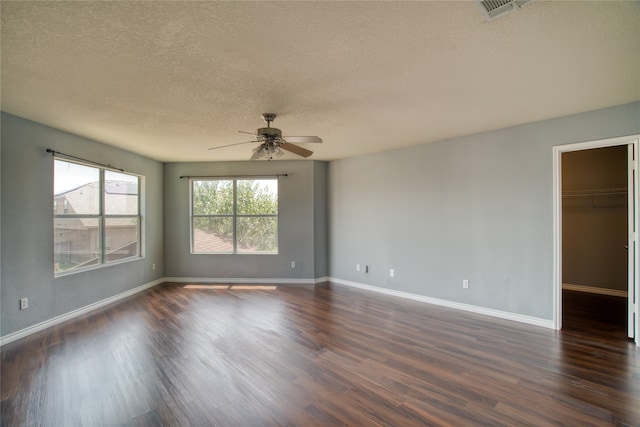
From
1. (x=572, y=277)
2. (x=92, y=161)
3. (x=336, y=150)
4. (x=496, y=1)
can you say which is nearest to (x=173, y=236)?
(x=92, y=161)

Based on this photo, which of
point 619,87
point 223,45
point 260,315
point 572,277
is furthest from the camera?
point 572,277

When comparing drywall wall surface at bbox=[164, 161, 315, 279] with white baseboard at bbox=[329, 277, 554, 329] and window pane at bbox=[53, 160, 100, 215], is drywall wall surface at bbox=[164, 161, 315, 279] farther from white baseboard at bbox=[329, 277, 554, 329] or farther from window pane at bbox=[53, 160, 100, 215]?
Result: window pane at bbox=[53, 160, 100, 215]

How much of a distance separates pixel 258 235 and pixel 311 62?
4311mm

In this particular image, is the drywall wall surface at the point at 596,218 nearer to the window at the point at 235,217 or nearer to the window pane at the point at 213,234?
the window at the point at 235,217

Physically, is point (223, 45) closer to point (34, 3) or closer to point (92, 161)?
point (34, 3)

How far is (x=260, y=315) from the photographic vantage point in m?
3.89

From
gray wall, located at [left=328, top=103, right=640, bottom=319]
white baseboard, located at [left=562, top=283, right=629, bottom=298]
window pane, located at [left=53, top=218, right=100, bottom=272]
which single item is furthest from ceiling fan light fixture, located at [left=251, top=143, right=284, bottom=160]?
white baseboard, located at [left=562, top=283, right=629, bottom=298]

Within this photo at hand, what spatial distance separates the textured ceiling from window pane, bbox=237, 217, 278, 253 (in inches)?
107

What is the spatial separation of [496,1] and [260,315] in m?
3.91

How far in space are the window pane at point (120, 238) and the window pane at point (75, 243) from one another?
0.62 ft

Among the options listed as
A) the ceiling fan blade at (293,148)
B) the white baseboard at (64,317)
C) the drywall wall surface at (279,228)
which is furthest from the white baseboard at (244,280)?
the ceiling fan blade at (293,148)

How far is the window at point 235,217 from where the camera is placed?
19.3ft

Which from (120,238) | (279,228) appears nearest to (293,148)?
(279,228)

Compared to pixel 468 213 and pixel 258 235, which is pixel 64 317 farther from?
pixel 468 213
